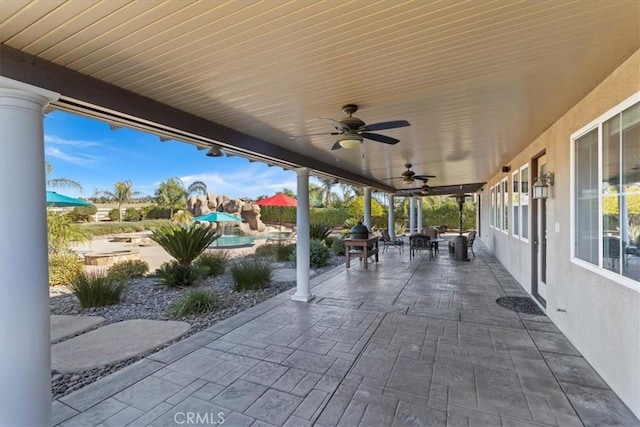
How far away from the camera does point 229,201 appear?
78.0 feet

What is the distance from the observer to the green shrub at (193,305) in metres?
4.62

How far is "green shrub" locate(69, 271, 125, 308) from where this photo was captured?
5.04 meters

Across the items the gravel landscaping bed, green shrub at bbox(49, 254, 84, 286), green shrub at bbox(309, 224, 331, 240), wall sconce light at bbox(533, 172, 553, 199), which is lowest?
the gravel landscaping bed

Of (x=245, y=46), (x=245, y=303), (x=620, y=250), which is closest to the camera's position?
(x=245, y=46)

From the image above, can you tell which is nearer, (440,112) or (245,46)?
(245,46)

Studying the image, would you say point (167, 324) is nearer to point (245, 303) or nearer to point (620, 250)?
point (245, 303)

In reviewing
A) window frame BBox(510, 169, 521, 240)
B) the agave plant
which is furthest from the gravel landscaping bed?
window frame BBox(510, 169, 521, 240)

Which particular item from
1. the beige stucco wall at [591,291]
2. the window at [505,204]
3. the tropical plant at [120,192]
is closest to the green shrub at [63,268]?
the beige stucco wall at [591,291]

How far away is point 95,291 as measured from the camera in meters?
5.06

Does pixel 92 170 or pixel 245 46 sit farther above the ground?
pixel 92 170

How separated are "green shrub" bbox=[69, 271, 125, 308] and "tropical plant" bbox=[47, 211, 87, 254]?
8.36 ft

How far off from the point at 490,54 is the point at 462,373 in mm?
2845

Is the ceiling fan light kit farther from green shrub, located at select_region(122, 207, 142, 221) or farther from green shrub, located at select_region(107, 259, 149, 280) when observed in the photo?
green shrub, located at select_region(122, 207, 142, 221)

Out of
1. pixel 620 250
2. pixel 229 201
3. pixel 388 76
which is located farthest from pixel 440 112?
pixel 229 201
